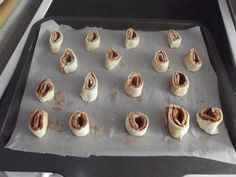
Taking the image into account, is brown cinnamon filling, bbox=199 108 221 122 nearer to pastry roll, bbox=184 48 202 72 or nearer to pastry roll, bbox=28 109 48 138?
pastry roll, bbox=184 48 202 72

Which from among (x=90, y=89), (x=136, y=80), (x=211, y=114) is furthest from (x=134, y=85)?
(x=211, y=114)

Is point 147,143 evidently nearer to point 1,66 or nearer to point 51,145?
point 51,145

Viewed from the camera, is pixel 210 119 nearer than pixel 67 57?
Yes

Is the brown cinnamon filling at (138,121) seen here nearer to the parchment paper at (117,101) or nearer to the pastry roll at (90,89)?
the parchment paper at (117,101)

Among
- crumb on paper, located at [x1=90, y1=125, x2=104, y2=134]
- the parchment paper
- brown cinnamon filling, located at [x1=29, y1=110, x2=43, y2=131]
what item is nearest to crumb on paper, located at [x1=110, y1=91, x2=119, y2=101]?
the parchment paper

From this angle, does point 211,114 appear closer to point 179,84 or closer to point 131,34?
point 179,84

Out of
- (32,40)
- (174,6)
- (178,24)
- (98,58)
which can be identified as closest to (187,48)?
(178,24)

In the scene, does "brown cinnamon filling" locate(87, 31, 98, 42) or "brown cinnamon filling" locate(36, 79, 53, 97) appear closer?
"brown cinnamon filling" locate(36, 79, 53, 97)
